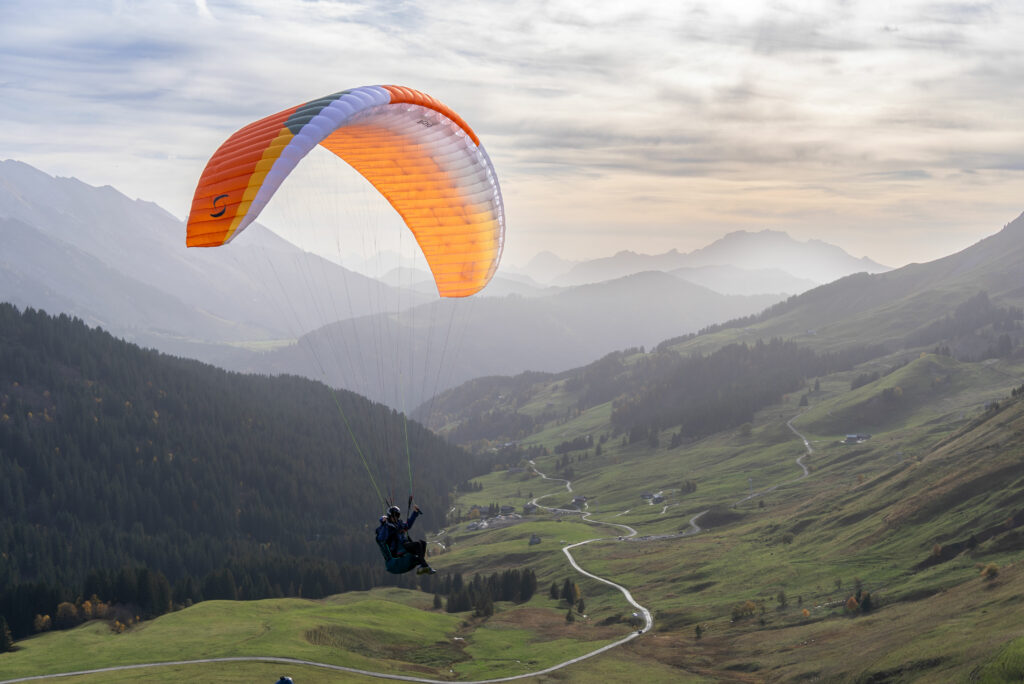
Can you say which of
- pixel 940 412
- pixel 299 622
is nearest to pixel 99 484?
pixel 299 622

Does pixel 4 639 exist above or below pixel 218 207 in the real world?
below

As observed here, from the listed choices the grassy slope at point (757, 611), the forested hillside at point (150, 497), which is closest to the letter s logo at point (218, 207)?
the grassy slope at point (757, 611)

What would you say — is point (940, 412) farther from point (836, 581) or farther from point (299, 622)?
point (299, 622)

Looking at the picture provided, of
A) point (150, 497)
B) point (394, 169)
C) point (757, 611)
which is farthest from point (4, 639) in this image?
point (150, 497)

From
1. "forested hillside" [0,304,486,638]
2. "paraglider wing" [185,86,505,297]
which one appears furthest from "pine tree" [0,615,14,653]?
"paraglider wing" [185,86,505,297]

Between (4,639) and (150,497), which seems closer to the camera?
(4,639)

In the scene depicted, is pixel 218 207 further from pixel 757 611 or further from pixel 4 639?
pixel 757 611

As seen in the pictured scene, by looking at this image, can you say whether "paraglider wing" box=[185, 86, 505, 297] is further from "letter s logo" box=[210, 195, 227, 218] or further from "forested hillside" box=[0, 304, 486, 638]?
"forested hillside" box=[0, 304, 486, 638]
